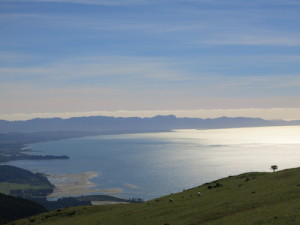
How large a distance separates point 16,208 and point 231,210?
114m

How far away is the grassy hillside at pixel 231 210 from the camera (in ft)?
112

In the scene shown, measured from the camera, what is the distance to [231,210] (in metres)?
40.4

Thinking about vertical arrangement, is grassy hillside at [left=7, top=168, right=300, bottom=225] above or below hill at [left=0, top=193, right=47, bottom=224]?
above

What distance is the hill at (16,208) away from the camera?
12975 centimetres

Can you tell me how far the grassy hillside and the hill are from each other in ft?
239

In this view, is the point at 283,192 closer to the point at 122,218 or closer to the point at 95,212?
the point at 122,218

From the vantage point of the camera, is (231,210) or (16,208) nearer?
(231,210)

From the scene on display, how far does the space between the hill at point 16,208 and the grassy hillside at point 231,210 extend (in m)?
72.7

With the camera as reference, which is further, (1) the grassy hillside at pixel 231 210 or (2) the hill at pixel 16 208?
(2) the hill at pixel 16 208

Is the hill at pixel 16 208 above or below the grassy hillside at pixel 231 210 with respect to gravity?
below

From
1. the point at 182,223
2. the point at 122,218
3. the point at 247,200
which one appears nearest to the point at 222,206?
the point at 247,200

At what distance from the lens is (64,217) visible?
213 feet

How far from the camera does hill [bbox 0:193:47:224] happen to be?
130 meters

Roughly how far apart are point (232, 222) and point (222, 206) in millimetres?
9851
